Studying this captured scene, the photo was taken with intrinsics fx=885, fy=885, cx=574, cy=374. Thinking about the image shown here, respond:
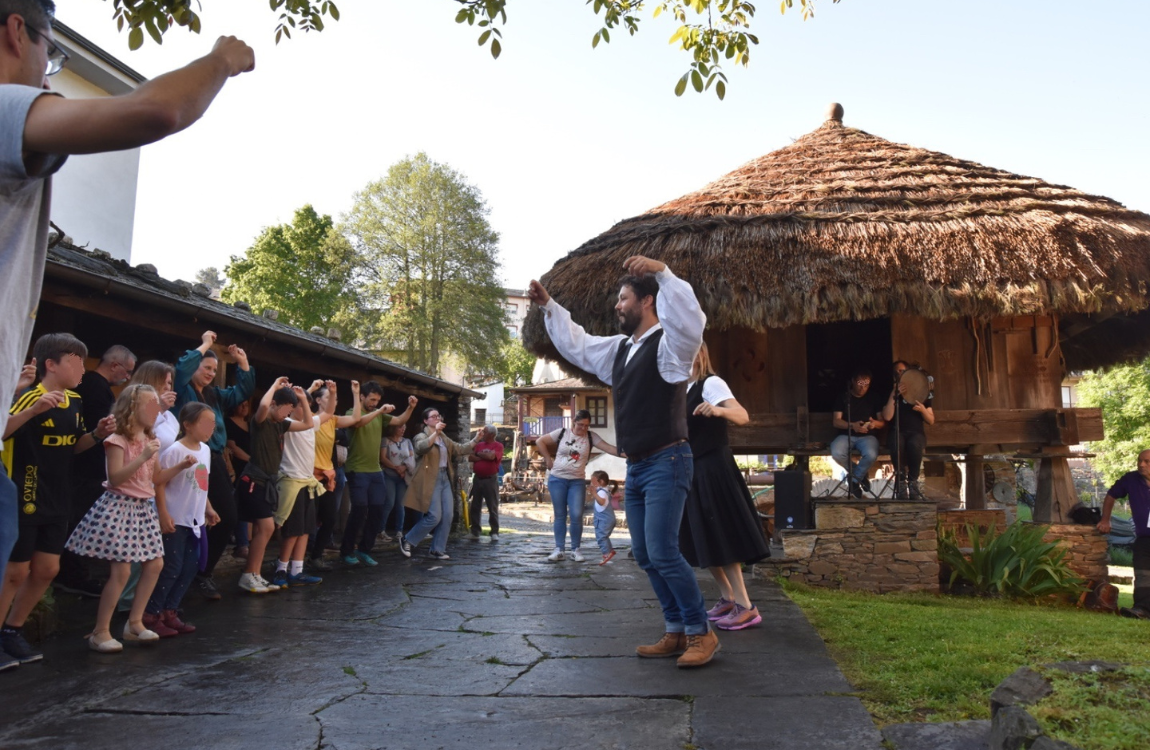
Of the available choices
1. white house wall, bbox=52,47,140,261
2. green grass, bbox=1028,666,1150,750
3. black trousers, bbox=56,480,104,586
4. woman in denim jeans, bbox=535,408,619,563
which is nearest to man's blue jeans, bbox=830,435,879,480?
woman in denim jeans, bbox=535,408,619,563

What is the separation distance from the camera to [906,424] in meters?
8.97

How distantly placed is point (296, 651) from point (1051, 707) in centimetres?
351

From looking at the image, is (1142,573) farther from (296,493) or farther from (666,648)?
(296,493)

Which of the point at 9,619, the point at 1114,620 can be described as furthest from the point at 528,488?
the point at 9,619

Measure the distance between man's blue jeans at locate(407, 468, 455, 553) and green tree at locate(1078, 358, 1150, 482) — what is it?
21819 mm

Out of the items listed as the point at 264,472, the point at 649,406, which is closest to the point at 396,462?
the point at 264,472

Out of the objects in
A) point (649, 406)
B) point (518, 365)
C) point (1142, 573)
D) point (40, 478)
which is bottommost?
point (1142, 573)

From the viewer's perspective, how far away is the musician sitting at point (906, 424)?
8812 mm

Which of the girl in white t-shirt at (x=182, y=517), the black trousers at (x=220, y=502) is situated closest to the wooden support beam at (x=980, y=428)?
the black trousers at (x=220, y=502)

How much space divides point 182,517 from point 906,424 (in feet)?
22.4

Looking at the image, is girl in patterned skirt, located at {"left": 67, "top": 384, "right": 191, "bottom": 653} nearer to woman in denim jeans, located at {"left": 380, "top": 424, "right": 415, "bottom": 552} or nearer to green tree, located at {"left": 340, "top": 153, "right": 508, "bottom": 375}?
woman in denim jeans, located at {"left": 380, "top": 424, "right": 415, "bottom": 552}

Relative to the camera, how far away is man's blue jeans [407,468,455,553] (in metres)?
9.99

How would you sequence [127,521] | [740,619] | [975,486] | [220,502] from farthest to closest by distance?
[975,486] < [220,502] < [740,619] < [127,521]

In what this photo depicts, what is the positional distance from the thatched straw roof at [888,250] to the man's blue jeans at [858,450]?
129cm
